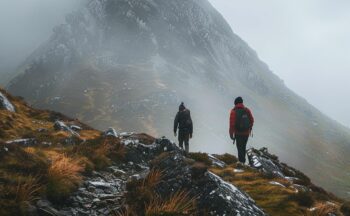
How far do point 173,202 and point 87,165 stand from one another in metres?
4.59

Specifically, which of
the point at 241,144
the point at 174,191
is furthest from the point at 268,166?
the point at 174,191

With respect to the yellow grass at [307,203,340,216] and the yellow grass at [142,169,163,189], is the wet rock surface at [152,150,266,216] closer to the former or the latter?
the yellow grass at [142,169,163,189]

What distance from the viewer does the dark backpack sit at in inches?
846

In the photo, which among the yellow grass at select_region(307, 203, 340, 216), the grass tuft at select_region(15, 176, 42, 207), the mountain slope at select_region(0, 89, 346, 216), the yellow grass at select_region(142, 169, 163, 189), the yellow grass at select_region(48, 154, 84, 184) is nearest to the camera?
the grass tuft at select_region(15, 176, 42, 207)

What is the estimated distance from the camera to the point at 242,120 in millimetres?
21500

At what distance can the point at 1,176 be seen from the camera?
9328 millimetres

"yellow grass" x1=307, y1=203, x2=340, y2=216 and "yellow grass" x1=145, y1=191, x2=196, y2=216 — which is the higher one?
"yellow grass" x1=307, y1=203, x2=340, y2=216

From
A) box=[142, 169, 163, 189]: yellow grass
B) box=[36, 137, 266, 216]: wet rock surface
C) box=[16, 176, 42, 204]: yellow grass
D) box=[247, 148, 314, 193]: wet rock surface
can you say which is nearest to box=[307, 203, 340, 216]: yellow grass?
box=[36, 137, 266, 216]: wet rock surface

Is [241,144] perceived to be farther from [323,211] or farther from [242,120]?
[323,211]

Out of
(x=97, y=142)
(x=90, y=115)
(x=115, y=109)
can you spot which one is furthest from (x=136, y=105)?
(x=97, y=142)

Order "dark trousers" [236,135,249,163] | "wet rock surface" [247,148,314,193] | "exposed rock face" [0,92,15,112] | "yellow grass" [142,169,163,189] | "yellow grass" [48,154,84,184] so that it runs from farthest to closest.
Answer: "exposed rock face" [0,92,15,112] → "wet rock surface" [247,148,314,193] → "dark trousers" [236,135,249,163] → "yellow grass" [142,169,163,189] → "yellow grass" [48,154,84,184]

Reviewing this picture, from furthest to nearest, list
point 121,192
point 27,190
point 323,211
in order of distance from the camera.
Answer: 1. point 121,192
2. point 323,211
3. point 27,190

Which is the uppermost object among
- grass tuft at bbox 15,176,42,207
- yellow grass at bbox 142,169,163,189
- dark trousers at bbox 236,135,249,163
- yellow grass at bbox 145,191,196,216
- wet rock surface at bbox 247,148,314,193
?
dark trousers at bbox 236,135,249,163

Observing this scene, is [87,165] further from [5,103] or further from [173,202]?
[5,103]
